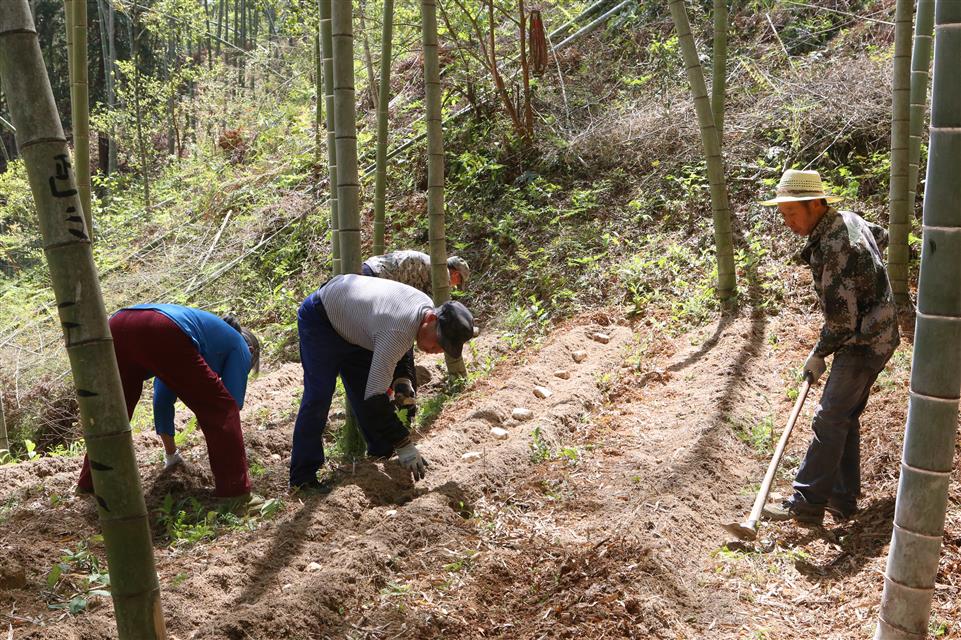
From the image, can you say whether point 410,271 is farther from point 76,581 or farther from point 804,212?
point 76,581

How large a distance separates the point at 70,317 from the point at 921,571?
2320 mm

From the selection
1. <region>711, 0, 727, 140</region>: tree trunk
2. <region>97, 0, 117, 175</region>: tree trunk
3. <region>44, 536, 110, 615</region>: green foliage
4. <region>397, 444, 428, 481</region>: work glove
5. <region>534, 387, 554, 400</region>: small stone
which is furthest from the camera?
<region>97, 0, 117, 175</region>: tree trunk

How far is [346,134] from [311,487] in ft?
6.73

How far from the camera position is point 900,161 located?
600 centimetres

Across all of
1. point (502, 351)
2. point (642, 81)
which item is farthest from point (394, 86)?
point (502, 351)

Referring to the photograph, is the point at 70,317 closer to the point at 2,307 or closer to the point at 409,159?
the point at 409,159

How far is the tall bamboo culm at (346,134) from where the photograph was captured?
454 cm

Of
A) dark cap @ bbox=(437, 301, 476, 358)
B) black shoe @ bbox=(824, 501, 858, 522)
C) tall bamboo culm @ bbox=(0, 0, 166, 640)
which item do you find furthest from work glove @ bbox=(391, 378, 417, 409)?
tall bamboo culm @ bbox=(0, 0, 166, 640)

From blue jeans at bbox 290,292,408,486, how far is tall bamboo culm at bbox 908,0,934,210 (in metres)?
4.39

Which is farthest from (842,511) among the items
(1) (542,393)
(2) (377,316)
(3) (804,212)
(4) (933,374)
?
(2) (377,316)

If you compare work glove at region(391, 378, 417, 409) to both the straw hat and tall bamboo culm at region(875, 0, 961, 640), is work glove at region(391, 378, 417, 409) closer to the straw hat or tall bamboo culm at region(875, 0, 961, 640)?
the straw hat

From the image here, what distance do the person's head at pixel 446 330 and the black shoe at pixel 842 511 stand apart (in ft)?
6.61

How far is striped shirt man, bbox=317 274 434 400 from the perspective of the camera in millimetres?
4070

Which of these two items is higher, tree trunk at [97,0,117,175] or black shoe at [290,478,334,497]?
tree trunk at [97,0,117,175]
